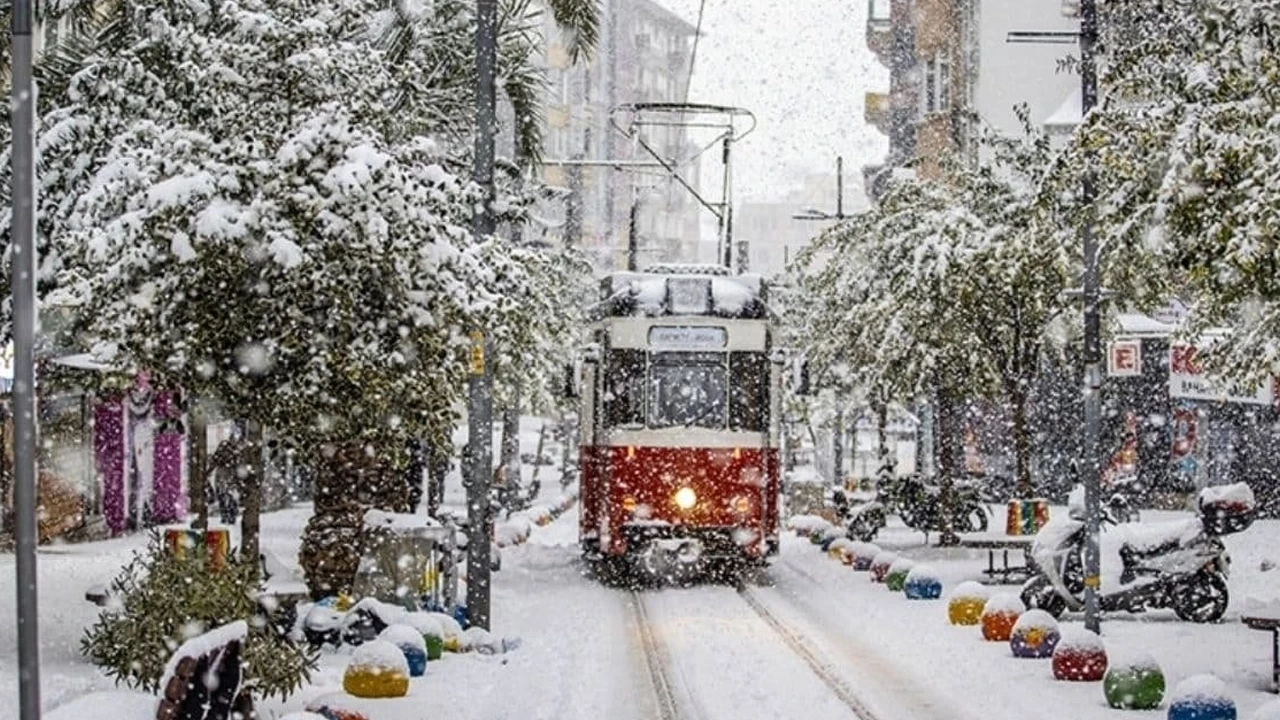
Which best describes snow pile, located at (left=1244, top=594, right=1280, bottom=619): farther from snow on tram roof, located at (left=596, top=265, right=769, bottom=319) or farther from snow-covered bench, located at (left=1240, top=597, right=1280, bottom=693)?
snow on tram roof, located at (left=596, top=265, right=769, bottom=319)

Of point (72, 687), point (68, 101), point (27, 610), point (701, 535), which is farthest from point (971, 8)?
point (27, 610)

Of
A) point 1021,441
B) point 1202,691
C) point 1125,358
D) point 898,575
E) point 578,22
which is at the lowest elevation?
point 898,575

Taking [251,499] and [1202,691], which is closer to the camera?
[1202,691]

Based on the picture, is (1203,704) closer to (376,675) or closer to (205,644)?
(376,675)

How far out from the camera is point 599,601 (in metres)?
23.8

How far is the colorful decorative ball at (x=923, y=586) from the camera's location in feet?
76.7

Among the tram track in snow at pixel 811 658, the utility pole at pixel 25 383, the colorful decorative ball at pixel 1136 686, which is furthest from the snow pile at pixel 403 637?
the utility pole at pixel 25 383

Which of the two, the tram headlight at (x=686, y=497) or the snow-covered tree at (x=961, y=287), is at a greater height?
the snow-covered tree at (x=961, y=287)

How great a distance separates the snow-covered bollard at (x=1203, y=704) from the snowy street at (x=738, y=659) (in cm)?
100

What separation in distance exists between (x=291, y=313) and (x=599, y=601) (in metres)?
8.53

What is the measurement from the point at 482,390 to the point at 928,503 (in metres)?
17.8

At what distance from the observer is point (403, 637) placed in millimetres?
16078

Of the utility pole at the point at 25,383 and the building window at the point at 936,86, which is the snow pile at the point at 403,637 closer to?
the utility pole at the point at 25,383

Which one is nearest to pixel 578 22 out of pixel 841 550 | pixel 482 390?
pixel 482 390
